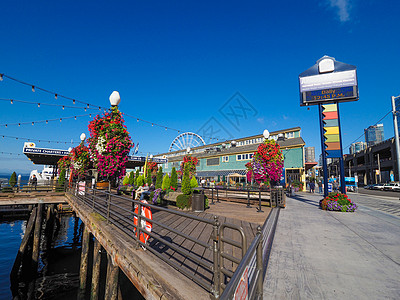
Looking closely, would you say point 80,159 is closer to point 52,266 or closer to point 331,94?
point 52,266

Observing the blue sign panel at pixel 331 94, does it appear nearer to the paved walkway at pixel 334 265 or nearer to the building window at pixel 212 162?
the paved walkway at pixel 334 265

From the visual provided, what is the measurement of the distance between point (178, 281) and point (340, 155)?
13.1m

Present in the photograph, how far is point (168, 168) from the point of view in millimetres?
52562

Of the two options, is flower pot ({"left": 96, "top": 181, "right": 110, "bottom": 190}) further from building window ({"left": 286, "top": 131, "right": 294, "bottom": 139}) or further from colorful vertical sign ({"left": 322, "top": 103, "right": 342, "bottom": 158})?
building window ({"left": 286, "top": 131, "right": 294, "bottom": 139})

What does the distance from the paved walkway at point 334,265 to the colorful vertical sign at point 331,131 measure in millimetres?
Answer: 6843

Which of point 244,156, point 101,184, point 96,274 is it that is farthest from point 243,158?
point 96,274

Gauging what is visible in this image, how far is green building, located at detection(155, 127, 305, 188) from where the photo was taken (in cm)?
2947

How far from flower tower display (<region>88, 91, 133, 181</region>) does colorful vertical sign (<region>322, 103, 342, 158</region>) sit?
A: 1232 cm

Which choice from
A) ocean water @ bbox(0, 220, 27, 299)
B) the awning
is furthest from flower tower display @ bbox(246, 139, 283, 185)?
the awning

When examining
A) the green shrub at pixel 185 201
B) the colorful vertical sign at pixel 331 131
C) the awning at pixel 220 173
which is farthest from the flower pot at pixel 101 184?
the awning at pixel 220 173

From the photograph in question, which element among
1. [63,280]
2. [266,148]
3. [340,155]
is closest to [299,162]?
[266,148]

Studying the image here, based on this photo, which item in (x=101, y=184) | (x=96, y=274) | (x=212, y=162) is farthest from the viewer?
(x=212, y=162)

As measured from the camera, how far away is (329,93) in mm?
12773

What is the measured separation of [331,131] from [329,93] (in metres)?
2.46
